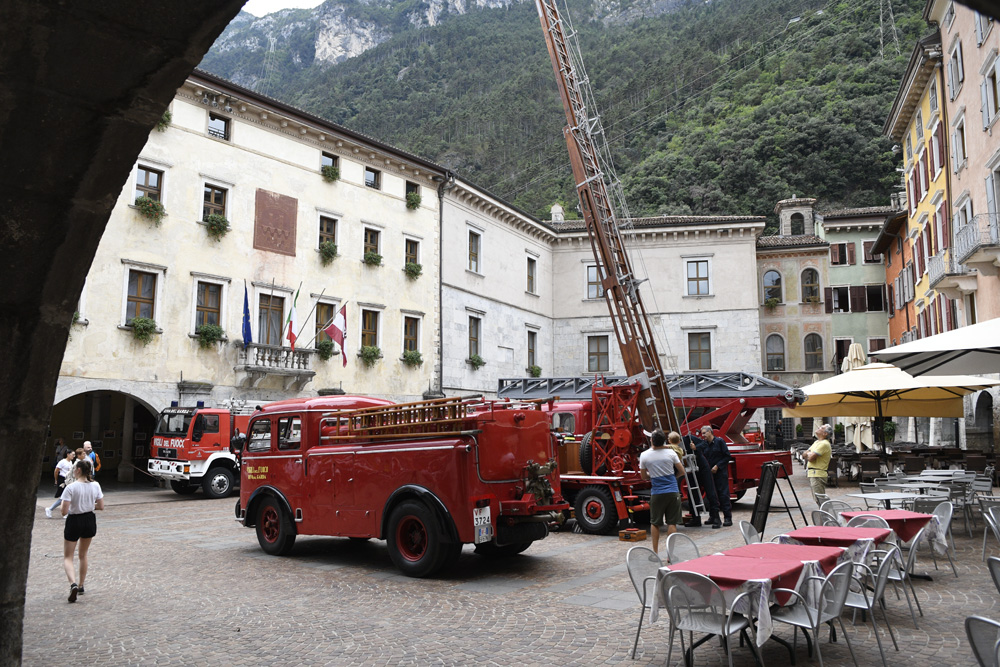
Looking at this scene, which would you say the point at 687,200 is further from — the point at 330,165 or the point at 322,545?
the point at 322,545

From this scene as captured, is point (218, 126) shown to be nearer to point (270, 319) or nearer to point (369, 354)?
point (270, 319)

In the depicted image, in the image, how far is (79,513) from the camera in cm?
825

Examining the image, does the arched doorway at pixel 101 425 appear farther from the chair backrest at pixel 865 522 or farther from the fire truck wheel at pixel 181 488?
the chair backrest at pixel 865 522

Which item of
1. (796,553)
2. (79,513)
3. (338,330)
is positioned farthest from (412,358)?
(796,553)

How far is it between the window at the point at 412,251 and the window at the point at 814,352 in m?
23.4

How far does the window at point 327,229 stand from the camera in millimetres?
27011

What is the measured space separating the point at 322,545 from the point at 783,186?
5634 cm

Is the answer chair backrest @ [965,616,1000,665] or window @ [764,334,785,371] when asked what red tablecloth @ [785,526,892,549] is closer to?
chair backrest @ [965,616,1000,665]

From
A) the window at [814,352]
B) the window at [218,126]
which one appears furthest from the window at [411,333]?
the window at [814,352]

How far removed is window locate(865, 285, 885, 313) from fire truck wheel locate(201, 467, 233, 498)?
35.7 m

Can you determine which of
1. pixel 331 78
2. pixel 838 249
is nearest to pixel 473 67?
pixel 331 78

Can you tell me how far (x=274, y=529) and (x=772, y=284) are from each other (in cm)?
3668

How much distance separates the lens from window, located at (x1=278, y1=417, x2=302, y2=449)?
11008 mm

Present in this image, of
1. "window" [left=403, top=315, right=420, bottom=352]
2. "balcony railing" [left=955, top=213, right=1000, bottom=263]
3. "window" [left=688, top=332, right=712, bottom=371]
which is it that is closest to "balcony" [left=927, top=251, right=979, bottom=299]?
"balcony railing" [left=955, top=213, right=1000, bottom=263]
